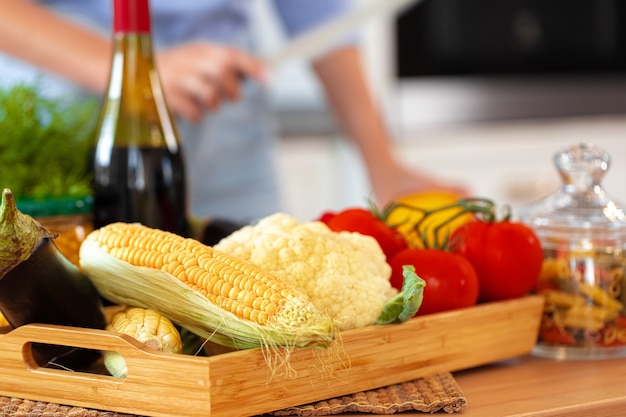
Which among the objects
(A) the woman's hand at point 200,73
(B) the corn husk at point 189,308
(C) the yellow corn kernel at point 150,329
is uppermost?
(A) the woman's hand at point 200,73

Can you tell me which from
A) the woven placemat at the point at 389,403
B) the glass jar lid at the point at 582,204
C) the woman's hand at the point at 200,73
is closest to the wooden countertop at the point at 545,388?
the woven placemat at the point at 389,403

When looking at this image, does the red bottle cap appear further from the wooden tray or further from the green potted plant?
the wooden tray

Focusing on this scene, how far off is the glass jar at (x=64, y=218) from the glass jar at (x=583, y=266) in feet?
1.30

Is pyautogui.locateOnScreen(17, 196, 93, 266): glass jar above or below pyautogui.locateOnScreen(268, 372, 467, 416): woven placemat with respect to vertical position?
above

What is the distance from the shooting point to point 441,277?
675 mm

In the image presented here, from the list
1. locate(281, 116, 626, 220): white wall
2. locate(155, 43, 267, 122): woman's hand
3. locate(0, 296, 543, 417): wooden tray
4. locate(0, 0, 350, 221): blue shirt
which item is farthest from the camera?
locate(281, 116, 626, 220): white wall

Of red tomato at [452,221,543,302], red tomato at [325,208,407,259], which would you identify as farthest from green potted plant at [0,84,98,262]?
red tomato at [452,221,543,302]

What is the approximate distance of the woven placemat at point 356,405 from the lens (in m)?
0.57

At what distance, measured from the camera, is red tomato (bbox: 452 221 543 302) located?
0.72 meters

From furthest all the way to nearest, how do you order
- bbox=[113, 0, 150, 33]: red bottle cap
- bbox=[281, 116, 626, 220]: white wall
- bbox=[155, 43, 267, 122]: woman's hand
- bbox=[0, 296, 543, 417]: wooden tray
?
bbox=[281, 116, 626, 220]: white wall < bbox=[155, 43, 267, 122]: woman's hand < bbox=[113, 0, 150, 33]: red bottle cap < bbox=[0, 296, 543, 417]: wooden tray

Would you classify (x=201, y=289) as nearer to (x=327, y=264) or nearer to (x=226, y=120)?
(x=327, y=264)

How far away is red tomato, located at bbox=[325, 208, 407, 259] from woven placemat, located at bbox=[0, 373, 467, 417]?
14 cm

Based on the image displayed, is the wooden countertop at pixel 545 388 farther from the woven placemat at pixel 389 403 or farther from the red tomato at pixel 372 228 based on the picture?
the red tomato at pixel 372 228

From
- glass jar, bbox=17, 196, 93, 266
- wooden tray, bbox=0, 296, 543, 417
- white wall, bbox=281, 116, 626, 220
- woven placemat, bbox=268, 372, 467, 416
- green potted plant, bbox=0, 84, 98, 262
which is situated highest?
green potted plant, bbox=0, 84, 98, 262
